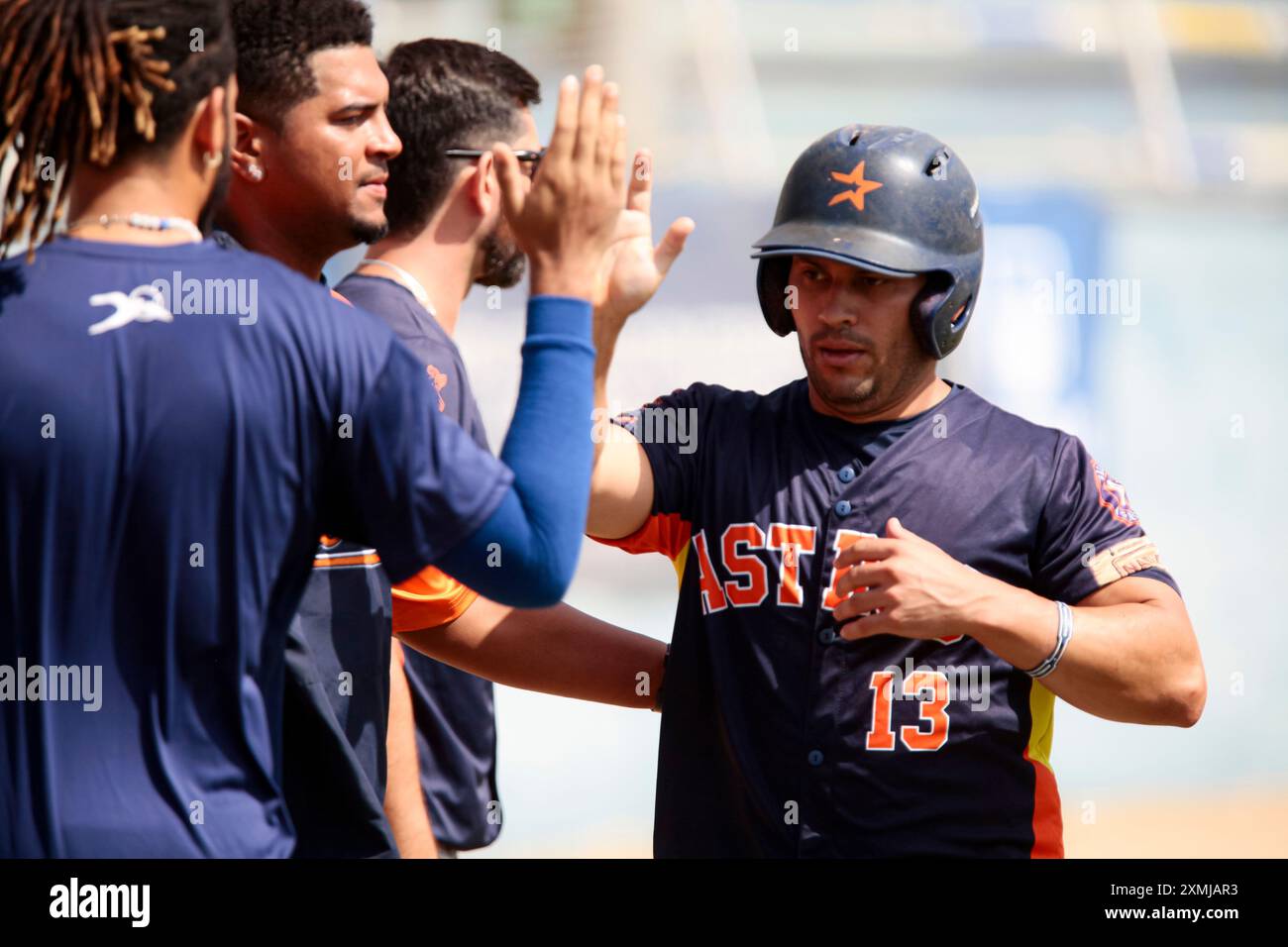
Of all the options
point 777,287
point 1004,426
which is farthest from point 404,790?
point 1004,426

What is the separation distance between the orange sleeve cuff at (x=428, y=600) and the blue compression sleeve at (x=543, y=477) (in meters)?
1.19

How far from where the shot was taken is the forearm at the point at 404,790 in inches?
129

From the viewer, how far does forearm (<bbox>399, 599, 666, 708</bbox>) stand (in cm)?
330

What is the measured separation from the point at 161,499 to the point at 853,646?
4.71 feet

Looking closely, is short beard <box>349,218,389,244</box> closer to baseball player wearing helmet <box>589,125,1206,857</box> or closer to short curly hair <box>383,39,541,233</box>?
short curly hair <box>383,39,541,233</box>

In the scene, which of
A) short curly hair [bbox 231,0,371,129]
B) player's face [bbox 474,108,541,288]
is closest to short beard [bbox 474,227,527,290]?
player's face [bbox 474,108,541,288]

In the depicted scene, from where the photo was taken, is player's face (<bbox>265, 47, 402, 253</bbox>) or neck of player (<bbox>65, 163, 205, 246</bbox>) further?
player's face (<bbox>265, 47, 402, 253</bbox>)

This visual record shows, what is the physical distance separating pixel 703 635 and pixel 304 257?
4.03ft

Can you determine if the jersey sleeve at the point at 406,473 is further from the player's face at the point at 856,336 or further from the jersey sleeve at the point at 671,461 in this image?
the player's face at the point at 856,336

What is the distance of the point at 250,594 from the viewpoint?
1.93 m

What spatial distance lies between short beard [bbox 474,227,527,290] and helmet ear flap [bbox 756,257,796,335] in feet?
2.63

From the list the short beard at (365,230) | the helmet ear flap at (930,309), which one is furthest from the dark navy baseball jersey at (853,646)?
the short beard at (365,230)
